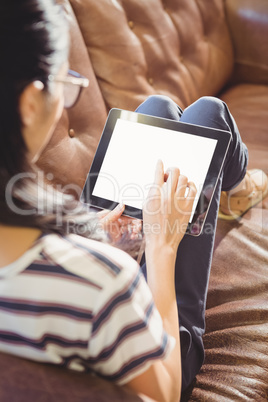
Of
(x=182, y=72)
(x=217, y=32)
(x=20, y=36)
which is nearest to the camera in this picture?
(x=20, y=36)

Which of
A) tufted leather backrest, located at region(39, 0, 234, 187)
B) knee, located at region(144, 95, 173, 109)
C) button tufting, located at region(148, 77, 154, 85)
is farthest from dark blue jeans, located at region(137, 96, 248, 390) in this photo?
button tufting, located at region(148, 77, 154, 85)

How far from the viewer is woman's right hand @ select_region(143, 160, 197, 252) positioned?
0.73 m

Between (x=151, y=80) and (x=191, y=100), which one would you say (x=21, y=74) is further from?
(x=191, y=100)

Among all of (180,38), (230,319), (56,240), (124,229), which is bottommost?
(230,319)

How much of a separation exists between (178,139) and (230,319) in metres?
0.39

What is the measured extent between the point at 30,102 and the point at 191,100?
1109mm

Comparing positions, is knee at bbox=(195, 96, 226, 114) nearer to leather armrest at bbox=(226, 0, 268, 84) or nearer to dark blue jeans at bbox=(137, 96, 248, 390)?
dark blue jeans at bbox=(137, 96, 248, 390)

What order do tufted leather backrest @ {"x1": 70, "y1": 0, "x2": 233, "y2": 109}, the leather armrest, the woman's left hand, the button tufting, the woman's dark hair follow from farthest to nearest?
the leather armrest < the button tufting < tufted leather backrest @ {"x1": 70, "y1": 0, "x2": 233, "y2": 109} < the woman's left hand < the woman's dark hair

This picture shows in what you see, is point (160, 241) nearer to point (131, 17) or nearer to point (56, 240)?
point (56, 240)

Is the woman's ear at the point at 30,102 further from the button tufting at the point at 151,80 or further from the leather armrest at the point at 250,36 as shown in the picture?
the leather armrest at the point at 250,36

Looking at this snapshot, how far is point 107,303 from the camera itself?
18.7 inches

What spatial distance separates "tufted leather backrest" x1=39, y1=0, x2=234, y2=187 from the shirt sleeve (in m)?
0.60

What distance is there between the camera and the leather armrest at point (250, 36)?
1.67 metres

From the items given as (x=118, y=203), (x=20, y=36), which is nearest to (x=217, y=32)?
(x=118, y=203)
